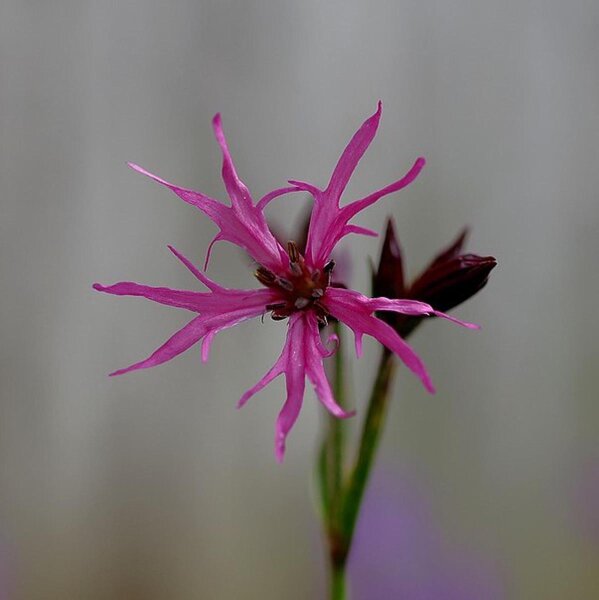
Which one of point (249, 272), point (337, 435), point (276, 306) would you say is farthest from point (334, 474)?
point (249, 272)

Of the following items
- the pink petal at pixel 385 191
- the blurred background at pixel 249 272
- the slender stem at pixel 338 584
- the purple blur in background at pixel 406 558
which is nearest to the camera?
the pink petal at pixel 385 191

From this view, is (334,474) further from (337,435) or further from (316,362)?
(316,362)

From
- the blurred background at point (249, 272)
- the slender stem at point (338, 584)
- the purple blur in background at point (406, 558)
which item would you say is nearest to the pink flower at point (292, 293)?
the slender stem at point (338, 584)

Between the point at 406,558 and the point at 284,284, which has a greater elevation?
the point at 284,284

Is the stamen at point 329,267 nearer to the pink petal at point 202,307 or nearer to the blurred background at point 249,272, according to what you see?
the pink petal at point 202,307

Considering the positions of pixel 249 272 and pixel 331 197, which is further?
pixel 249 272

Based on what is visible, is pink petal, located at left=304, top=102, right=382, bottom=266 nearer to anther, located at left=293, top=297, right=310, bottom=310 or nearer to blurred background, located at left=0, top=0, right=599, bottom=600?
anther, located at left=293, top=297, right=310, bottom=310

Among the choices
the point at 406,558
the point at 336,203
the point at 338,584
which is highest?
the point at 336,203
